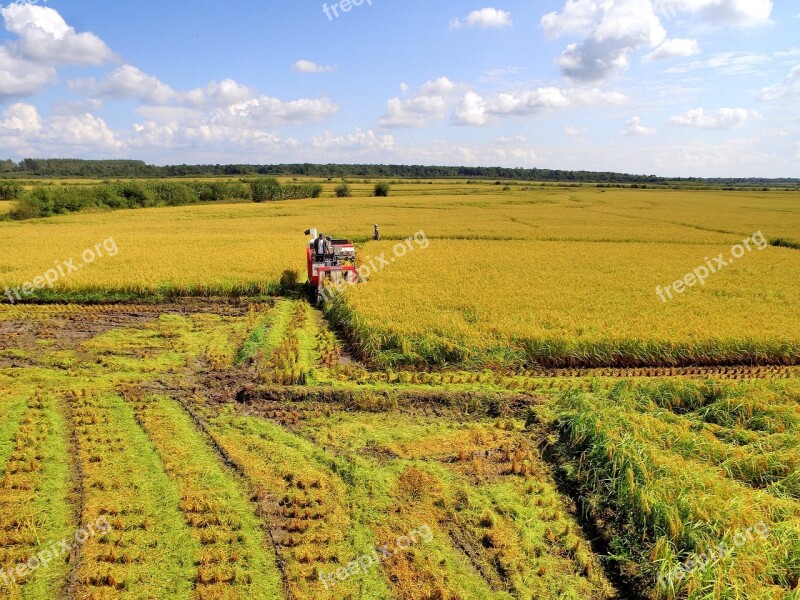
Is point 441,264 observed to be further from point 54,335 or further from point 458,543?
point 458,543

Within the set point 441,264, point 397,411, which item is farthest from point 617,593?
point 441,264

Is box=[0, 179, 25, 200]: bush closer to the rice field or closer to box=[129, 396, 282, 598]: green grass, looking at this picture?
the rice field

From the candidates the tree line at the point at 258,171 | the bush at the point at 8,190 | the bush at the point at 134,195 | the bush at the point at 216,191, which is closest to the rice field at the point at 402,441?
the bush at the point at 134,195

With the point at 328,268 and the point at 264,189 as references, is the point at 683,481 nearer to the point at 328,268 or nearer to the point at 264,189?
the point at 328,268

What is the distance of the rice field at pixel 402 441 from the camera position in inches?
181

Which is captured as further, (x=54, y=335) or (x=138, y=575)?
(x=54, y=335)

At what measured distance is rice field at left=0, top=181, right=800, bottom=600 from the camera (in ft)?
15.1

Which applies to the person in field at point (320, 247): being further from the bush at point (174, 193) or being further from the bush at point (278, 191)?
the bush at point (278, 191)

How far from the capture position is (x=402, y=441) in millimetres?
7176

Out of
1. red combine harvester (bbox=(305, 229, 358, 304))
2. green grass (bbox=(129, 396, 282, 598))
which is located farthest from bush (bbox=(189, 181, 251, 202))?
green grass (bbox=(129, 396, 282, 598))

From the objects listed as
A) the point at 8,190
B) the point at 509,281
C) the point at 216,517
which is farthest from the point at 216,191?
the point at 216,517

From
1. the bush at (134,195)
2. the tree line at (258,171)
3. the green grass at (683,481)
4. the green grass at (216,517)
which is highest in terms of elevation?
the tree line at (258,171)

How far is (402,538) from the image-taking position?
200 inches

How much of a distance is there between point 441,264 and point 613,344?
32.6 ft
